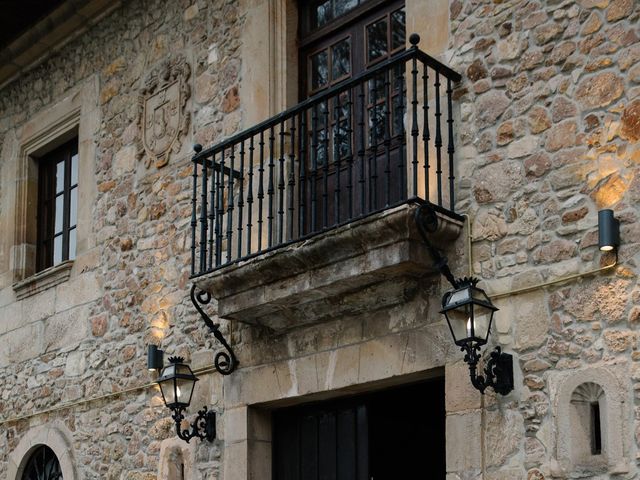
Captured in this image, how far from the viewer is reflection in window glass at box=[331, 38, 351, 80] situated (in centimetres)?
836

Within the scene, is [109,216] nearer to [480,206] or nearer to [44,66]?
[44,66]

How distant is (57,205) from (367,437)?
4525 millimetres

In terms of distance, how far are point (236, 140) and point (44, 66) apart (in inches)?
154

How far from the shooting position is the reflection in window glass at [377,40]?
8094mm

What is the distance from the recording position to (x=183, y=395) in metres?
8.41

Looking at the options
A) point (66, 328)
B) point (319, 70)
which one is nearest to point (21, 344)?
point (66, 328)

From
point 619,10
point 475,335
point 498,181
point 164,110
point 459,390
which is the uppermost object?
point 164,110

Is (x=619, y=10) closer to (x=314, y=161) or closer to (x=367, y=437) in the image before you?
(x=314, y=161)

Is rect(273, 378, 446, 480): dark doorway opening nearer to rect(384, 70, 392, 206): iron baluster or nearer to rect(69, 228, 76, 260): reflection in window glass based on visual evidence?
rect(384, 70, 392, 206): iron baluster

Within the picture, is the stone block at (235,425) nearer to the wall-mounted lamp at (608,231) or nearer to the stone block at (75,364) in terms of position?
the stone block at (75,364)

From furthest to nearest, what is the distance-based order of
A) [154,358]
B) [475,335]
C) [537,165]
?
[154,358] → [537,165] → [475,335]

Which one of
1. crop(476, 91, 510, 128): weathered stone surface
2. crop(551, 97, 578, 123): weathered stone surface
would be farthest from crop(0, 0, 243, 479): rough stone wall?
crop(551, 97, 578, 123): weathered stone surface

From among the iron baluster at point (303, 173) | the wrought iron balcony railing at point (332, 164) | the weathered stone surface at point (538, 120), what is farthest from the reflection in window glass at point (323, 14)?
the weathered stone surface at point (538, 120)

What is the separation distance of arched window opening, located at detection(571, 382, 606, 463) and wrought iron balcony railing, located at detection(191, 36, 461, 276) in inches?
52.6
